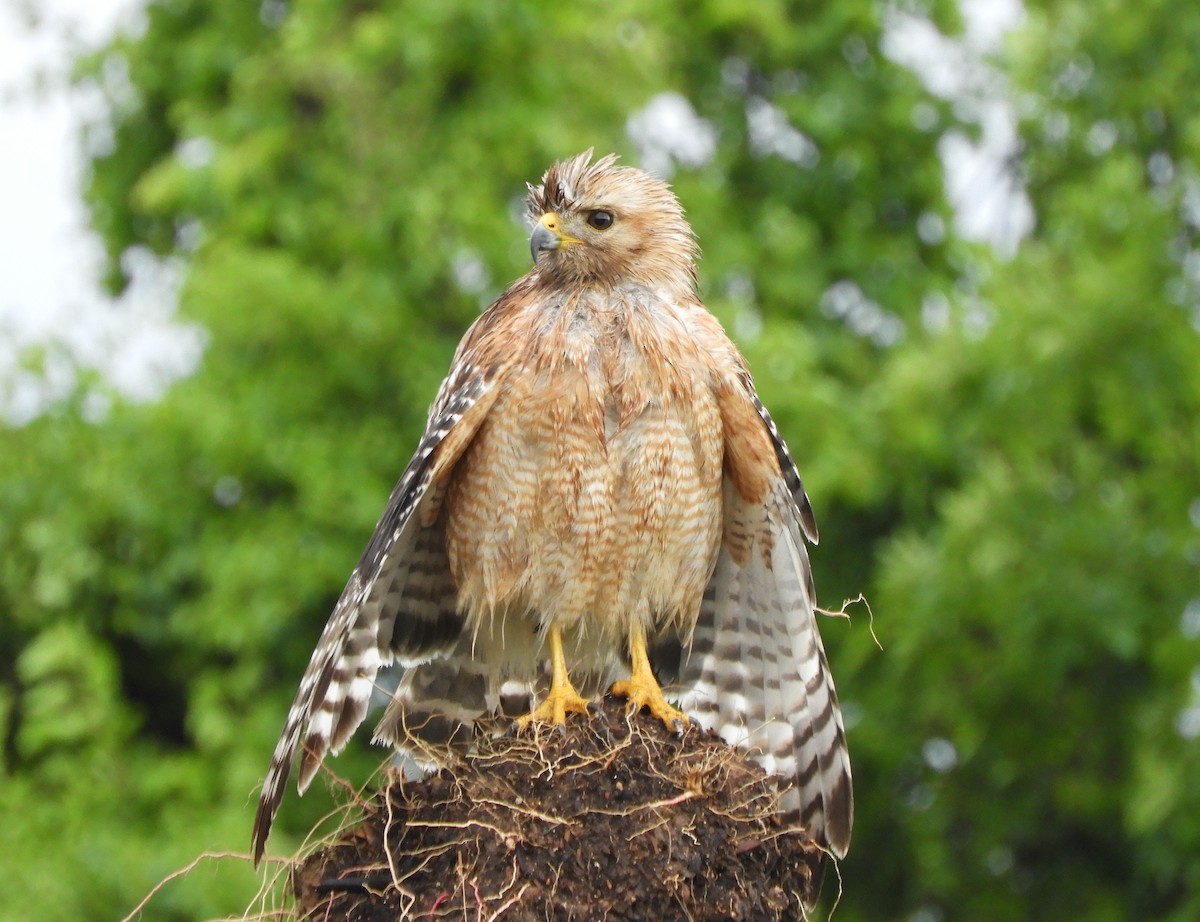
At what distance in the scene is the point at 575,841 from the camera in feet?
12.2

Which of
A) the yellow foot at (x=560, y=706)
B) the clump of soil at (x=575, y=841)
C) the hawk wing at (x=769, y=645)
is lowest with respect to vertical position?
the clump of soil at (x=575, y=841)

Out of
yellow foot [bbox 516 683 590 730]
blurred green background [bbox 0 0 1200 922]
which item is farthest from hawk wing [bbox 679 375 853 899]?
blurred green background [bbox 0 0 1200 922]

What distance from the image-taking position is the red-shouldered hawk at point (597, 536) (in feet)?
14.6

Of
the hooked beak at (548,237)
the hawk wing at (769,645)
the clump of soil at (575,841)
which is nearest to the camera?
the clump of soil at (575,841)

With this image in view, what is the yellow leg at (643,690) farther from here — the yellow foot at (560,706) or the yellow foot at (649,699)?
the yellow foot at (560,706)

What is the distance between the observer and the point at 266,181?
9.74 m

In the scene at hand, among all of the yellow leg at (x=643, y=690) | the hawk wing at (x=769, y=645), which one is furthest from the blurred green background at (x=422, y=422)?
the yellow leg at (x=643, y=690)

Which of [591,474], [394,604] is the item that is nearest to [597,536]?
[591,474]

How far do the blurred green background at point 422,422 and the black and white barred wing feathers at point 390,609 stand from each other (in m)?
3.95

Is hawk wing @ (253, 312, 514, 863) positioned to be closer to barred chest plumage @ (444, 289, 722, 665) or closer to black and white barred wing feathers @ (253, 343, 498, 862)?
black and white barred wing feathers @ (253, 343, 498, 862)

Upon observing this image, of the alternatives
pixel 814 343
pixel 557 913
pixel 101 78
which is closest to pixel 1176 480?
pixel 814 343

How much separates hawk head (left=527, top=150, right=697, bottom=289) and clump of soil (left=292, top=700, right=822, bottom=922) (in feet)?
4.47

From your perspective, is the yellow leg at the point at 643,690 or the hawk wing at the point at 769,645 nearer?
the yellow leg at the point at 643,690

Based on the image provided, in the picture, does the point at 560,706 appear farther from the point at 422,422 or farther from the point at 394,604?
the point at 422,422
